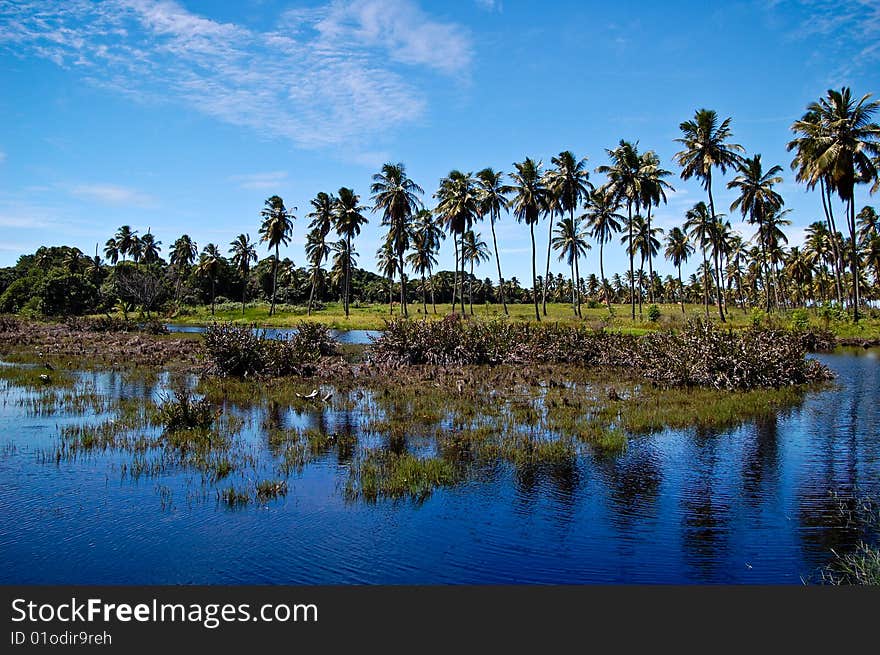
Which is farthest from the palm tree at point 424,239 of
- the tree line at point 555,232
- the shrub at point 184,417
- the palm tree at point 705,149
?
the shrub at point 184,417

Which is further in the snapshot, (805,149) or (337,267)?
(337,267)

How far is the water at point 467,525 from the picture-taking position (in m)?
7.50

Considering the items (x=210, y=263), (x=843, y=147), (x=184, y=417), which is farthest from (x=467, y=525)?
(x=210, y=263)

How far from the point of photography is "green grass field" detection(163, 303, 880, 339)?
48.2 m

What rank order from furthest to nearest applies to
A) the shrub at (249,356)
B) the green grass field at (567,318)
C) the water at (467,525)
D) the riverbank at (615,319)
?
1. the green grass field at (567,318)
2. the riverbank at (615,319)
3. the shrub at (249,356)
4. the water at (467,525)

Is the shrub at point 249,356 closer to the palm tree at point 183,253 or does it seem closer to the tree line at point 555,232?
the tree line at point 555,232

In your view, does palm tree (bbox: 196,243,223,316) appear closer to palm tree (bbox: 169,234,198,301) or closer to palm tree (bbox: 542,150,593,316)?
palm tree (bbox: 169,234,198,301)

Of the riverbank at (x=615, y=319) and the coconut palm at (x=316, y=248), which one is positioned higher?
the coconut palm at (x=316, y=248)

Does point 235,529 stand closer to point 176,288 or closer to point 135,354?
point 135,354

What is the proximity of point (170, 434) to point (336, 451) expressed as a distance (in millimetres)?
4403

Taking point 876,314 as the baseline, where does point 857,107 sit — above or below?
above

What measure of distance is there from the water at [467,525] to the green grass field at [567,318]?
21546 mm

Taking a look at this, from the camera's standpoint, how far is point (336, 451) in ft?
43.1

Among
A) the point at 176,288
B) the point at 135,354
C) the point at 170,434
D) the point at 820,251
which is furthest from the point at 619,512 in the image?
the point at 176,288
